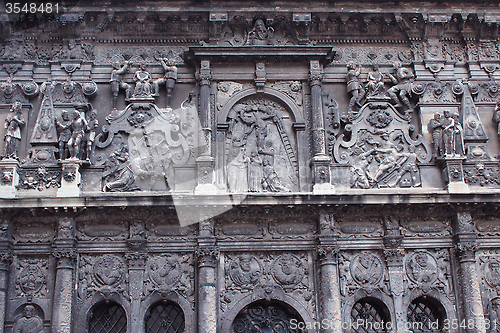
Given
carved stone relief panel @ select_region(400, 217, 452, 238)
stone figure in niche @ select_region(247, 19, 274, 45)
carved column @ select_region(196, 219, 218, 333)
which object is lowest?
carved column @ select_region(196, 219, 218, 333)

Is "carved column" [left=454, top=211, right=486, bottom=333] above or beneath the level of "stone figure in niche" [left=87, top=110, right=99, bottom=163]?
beneath

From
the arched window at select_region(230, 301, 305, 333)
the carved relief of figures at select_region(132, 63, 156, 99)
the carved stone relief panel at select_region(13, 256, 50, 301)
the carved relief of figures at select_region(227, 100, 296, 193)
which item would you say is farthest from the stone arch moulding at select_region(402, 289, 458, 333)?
the carved stone relief panel at select_region(13, 256, 50, 301)

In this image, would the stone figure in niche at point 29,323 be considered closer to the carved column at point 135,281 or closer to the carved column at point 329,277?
the carved column at point 135,281

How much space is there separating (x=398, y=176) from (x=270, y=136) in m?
2.53

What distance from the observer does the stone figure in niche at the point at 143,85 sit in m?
11.1

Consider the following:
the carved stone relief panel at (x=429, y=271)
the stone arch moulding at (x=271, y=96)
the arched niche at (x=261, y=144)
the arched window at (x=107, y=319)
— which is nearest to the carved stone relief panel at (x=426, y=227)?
the carved stone relief panel at (x=429, y=271)

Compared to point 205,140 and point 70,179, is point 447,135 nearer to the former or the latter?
point 205,140

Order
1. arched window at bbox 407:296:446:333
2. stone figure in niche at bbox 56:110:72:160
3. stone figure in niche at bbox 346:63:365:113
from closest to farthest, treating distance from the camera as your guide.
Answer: arched window at bbox 407:296:446:333
stone figure in niche at bbox 56:110:72:160
stone figure in niche at bbox 346:63:365:113

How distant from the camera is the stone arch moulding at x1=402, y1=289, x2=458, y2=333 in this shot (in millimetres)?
10008

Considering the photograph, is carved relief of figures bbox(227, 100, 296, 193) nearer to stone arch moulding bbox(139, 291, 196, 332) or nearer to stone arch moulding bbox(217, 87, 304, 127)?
stone arch moulding bbox(217, 87, 304, 127)

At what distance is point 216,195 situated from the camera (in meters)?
9.91

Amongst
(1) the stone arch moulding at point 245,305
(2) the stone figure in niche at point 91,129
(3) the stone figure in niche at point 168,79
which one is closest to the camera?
(1) the stone arch moulding at point 245,305

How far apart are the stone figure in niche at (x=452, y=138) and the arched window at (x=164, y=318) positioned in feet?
18.7

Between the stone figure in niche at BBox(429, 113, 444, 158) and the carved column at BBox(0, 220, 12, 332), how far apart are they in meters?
7.88
